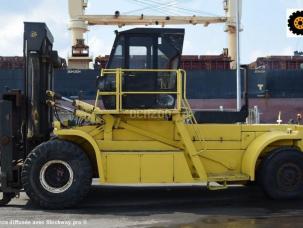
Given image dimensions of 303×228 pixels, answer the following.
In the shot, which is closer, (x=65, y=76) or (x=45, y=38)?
(x=45, y=38)

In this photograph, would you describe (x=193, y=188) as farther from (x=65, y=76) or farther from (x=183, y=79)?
(x=65, y=76)

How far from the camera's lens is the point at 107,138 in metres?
8.61

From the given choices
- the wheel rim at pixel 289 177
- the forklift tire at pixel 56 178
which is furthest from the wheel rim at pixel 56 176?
the wheel rim at pixel 289 177

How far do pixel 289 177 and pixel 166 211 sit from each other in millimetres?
2331

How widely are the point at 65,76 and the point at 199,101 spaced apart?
36.5ft

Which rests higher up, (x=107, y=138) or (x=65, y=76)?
(x=65, y=76)

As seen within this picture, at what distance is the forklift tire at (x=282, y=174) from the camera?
343 inches

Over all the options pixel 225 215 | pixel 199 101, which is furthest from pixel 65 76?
pixel 225 215

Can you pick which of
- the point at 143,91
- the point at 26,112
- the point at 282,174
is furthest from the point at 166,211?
the point at 26,112

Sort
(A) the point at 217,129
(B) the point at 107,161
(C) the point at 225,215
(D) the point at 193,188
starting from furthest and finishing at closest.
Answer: (D) the point at 193,188, (A) the point at 217,129, (B) the point at 107,161, (C) the point at 225,215

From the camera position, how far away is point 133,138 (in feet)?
28.5

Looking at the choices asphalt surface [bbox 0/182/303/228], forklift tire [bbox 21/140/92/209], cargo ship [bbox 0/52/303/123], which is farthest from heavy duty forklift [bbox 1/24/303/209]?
cargo ship [bbox 0/52/303/123]

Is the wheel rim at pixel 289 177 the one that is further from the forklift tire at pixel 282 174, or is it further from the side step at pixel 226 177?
the side step at pixel 226 177


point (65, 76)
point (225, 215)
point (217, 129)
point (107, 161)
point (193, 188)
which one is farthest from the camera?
point (65, 76)
